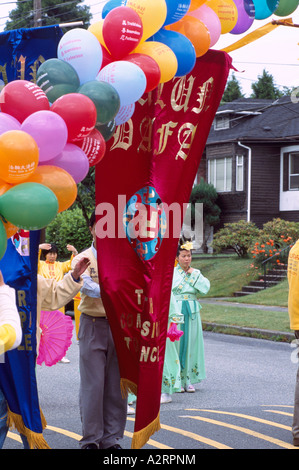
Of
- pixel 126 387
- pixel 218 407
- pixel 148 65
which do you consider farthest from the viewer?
pixel 218 407

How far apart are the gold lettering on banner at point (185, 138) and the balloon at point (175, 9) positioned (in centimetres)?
72

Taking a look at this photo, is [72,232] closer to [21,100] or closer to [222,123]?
[21,100]

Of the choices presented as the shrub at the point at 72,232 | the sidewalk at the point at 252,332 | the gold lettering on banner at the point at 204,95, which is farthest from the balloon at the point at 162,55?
the shrub at the point at 72,232

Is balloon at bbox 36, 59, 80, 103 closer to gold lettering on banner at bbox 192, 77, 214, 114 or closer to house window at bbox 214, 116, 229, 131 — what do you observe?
gold lettering on banner at bbox 192, 77, 214, 114

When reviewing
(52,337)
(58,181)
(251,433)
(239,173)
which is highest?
(239,173)

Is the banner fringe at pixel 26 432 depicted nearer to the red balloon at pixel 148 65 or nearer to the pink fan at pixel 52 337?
the pink fan at pixel 52 337

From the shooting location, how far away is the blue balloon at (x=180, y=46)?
14.9ft

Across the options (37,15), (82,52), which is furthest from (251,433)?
(37,15)

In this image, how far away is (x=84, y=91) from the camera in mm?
3957

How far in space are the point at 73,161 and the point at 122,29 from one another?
0.85 m

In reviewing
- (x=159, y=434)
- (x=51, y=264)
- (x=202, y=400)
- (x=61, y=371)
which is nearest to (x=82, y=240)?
(x=51, y=264)

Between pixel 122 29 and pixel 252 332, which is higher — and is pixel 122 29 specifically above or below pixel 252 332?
above

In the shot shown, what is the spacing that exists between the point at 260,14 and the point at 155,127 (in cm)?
112
